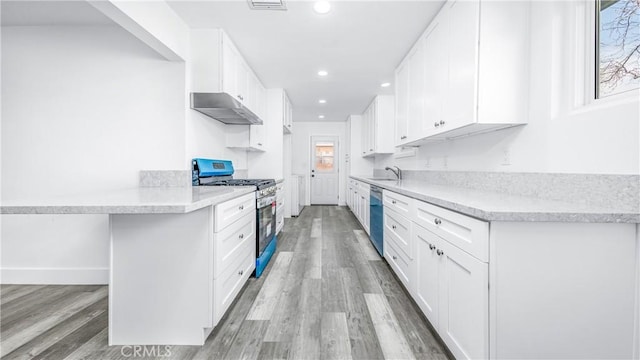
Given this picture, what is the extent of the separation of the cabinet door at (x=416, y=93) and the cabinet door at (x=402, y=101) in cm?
10

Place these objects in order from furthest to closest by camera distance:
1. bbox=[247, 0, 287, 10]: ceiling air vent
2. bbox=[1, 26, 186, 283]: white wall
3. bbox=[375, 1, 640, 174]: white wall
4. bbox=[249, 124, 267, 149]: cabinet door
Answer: bbox=[249, 124, 267, 149]: cabinet door
bbox=[1, 26, 186, 283]: white wall
bbox=[247, 0, 287, 10]: ceiling air vent
bbox=[375, 1, 640, 174]: white wall

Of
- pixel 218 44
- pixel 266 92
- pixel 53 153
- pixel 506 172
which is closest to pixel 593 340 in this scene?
pixel 506 172

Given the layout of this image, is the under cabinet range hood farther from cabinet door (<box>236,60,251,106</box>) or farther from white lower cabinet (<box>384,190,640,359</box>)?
white lower cabinet (<box>384,190,640,359</box>)

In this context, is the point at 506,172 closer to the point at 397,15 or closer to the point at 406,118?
the point at 406,118

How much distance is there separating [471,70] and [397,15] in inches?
37.1

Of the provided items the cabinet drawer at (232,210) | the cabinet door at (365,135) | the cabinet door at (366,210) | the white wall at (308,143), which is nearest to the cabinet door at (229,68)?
the cabinet drawer at (232,210)

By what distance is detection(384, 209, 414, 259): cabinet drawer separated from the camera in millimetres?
1922

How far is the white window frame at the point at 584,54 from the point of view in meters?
1.30

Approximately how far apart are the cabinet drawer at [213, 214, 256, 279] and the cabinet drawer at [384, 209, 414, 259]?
1.30 meters

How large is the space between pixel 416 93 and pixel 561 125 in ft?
4.47

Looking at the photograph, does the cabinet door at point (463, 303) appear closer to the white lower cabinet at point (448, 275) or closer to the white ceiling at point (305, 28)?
the white lower cabinet at point (448, 275)

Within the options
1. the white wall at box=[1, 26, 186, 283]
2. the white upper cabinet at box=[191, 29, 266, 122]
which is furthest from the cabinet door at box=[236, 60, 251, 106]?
the white wall at box=[1, 26, 186, 283]

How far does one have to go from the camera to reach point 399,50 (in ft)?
9.27

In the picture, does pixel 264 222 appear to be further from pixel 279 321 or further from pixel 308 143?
pixel 308 143
